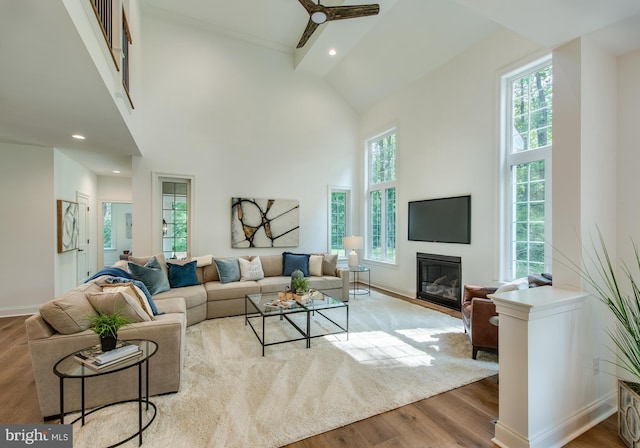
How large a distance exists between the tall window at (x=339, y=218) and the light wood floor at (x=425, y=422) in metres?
4.51

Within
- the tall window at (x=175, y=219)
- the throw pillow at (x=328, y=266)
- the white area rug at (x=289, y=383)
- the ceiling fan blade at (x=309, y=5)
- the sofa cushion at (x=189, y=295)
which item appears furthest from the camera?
the throw pillow at (x=328, y=266)

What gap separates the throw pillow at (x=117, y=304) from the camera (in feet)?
7.38

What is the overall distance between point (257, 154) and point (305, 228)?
5.94ft

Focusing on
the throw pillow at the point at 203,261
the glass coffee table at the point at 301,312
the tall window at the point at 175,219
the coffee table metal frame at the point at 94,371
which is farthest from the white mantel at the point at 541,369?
the tall window at the point at 175,219

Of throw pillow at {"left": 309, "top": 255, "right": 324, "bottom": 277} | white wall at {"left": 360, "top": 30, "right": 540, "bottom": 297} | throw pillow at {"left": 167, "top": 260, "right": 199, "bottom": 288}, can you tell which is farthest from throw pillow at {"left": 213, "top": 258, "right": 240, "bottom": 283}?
white wall at {"left": 360, "top": 30, "right": 540, "bottom": 297}

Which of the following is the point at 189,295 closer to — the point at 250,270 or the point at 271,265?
the point at 250,270

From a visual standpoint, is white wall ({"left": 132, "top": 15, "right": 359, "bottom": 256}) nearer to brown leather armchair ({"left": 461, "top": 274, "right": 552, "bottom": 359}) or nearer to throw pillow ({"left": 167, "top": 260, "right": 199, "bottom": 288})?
throw pillow ({"left": 167, "top": 260, "right": 199, "bottom": 288})

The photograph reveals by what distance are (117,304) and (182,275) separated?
2.23m

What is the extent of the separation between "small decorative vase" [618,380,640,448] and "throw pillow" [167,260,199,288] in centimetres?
465

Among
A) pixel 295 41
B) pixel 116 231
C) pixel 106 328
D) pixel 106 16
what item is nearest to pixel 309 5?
pixel 106 16

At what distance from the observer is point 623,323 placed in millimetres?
1843

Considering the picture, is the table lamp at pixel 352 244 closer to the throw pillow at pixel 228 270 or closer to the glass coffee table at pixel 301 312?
the glass coffee table at pixel 301 312

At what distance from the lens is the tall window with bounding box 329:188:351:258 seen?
6859mm

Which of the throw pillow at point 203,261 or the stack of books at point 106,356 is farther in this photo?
the throw pillow at point 203,261
